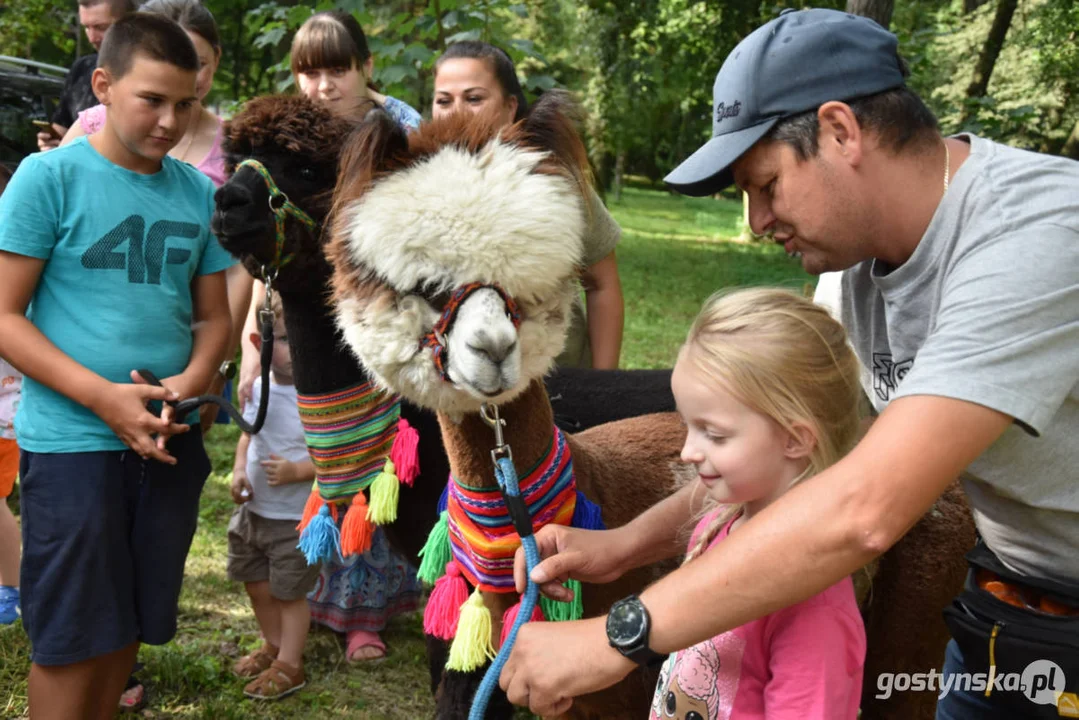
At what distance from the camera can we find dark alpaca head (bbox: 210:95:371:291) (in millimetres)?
2502

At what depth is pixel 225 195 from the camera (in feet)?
8.17

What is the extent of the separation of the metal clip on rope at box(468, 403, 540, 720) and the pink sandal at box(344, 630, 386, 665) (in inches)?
85.7

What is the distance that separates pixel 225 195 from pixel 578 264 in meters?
0.99

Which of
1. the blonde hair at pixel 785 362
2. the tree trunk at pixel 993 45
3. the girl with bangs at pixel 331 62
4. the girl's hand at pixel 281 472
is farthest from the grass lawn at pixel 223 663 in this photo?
the tree trunk at pixel 993 45

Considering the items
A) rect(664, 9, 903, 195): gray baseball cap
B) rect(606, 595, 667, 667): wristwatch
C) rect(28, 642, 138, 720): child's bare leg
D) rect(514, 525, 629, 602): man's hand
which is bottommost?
rect(28, 642, 138, 720): child's bare leg

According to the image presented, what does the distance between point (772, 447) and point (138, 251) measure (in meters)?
1.88

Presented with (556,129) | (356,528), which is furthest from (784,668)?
(356,528)

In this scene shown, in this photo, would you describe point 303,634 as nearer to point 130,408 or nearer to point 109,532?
point 109,532

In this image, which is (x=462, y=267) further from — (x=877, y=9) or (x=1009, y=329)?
(x=877, y=9)

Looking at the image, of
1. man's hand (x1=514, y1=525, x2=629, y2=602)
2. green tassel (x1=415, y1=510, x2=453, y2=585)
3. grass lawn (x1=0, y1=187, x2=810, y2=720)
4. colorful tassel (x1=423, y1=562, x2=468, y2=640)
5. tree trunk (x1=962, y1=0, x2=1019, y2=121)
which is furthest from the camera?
tree trunk (x1=962, y1=0, x2=1019, y2=121)

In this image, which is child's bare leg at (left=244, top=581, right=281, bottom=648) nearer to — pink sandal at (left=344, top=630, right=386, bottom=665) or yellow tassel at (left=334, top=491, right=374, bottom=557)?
pink sandal at (left=344, top=630, right=386, bottom=665)

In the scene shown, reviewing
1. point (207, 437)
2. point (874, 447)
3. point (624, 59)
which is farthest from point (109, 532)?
point (624, 59)

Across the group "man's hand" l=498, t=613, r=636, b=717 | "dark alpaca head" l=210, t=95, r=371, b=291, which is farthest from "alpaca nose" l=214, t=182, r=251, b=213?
"man's hand" l=498, t=613, r=636, b=717

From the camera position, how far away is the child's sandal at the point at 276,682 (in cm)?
350
